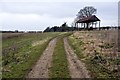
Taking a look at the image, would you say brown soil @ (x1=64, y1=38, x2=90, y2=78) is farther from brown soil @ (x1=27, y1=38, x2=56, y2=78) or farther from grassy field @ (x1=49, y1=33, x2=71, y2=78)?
brown soil @ (x1=27, y1=38, x2=56, y2=78)

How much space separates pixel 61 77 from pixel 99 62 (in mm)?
6469

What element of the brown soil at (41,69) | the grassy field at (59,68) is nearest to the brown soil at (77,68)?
the grassy field at (59,68)

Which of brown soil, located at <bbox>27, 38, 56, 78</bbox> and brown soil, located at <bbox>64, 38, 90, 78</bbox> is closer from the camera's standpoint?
brown soil, located at <bbox>64, 38, 90, 78</bbox>

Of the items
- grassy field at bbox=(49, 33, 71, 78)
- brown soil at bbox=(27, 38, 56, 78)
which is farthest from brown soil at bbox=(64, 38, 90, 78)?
brown soil at bbox=(27, 38, 56, 78)

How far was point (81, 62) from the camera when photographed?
27094mm

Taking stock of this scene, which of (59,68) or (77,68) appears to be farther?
(77,68)

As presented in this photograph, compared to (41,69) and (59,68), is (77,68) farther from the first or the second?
(41,69)

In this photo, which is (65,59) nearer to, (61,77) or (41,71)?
(41,71)

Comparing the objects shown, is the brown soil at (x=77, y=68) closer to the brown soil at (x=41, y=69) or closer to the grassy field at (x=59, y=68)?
the grassy field at (x=59, y=68)

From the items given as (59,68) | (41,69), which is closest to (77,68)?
(59,68)

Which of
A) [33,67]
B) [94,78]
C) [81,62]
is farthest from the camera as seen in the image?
[81,62]

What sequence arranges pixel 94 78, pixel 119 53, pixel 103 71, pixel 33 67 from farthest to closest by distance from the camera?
pixel 119 53, pixel 33 67, pixel 103 71, pixel 94 78

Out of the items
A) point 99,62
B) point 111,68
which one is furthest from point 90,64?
point 111,68

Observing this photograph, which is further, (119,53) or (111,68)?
(119,53)
